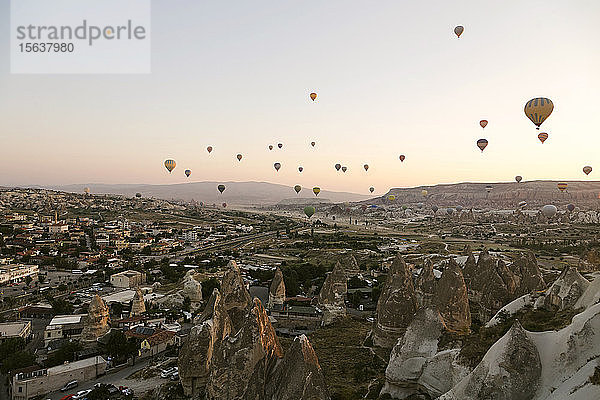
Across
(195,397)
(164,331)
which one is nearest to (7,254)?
(164,331)

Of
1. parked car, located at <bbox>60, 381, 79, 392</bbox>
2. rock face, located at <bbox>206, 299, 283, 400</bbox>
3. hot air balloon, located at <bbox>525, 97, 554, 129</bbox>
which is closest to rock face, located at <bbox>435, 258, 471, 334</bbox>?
rock face, located at <bbox>206, 299, 283, 400</bbox>

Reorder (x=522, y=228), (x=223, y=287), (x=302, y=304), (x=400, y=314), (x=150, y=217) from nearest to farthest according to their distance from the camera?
1. (x=400, y=314)
2. (x=223, y=287)
3. (x=302, y=304)
4. (x=522, y=228)
5. (x=150, y=217)

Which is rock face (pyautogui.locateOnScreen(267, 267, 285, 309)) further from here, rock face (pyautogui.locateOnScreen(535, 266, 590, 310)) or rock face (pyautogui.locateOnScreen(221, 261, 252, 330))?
rock face (pyautogui.locateOnScreen(535, 266, 590, 310))

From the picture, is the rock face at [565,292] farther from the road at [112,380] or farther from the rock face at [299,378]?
the road at [112,380]

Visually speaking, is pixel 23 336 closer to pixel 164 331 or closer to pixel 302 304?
pixel 164 331

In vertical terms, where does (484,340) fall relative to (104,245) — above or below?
above

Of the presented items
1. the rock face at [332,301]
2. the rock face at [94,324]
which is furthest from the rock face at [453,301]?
the rock face at [94,324]

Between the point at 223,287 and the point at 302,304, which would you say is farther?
the point at 302,304

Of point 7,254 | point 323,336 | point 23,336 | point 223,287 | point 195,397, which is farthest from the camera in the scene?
point 7,254

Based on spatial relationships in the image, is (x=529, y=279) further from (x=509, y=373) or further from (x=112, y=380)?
(x=112, y=380)
